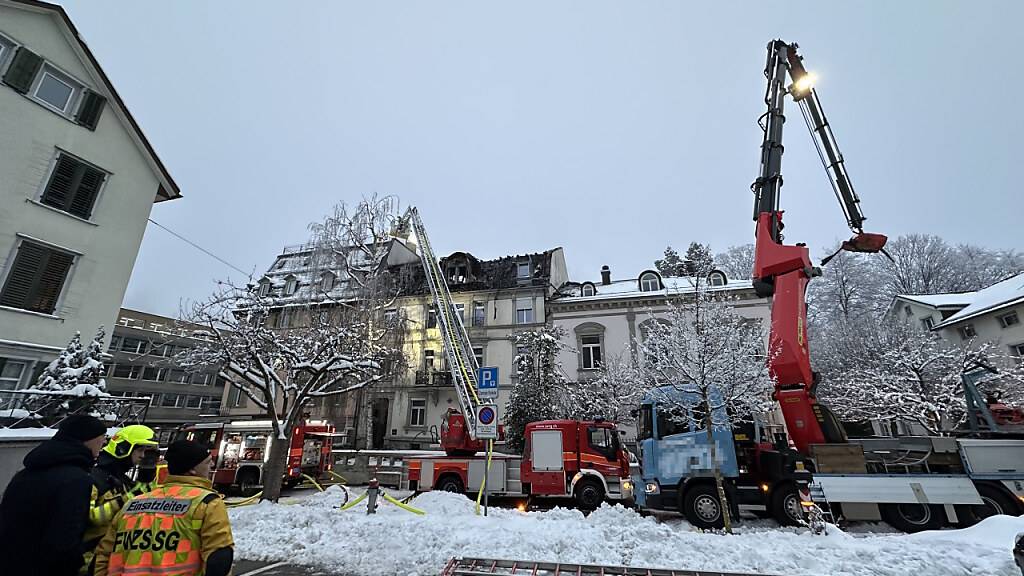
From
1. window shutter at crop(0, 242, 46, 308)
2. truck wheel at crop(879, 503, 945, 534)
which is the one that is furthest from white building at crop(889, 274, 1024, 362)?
window shutter at crop(0, 242, 46, 308)

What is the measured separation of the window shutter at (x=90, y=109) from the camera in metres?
14.3

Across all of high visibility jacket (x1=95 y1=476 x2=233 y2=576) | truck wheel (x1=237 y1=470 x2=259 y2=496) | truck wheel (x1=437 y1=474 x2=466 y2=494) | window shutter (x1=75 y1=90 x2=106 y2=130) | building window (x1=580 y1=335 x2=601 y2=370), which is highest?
window shutter (x1=75 y1=90 x2=106 y2=130)

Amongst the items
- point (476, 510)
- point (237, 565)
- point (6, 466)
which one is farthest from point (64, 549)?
point (476, 510)

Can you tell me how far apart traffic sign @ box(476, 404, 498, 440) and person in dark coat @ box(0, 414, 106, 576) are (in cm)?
742

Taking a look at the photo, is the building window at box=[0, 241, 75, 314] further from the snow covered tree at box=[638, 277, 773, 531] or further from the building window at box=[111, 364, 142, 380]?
the building window at box=[111, 364, 142, 380]

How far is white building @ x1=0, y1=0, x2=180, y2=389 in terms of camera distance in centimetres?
1238

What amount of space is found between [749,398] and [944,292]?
1365 inches

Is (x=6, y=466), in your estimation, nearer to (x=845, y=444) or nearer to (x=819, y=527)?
(x=819, y=527)

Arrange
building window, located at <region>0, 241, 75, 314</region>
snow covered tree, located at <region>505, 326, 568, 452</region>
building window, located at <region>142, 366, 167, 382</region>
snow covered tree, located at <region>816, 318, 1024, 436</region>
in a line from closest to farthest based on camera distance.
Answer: building window, located at <region>0, 241, 75, 314</region> → snow covered tree, located at <region>816, 318, 1024, 436</region> → snow covered tree, located at <region>505, 326, 568, 452</region> → building window, located at <region>142, 366, 167, 382</region>

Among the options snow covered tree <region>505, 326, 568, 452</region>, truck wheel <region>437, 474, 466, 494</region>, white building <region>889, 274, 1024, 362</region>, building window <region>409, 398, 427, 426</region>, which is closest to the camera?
truck wheel <region>437, 474, 466, 494</region>

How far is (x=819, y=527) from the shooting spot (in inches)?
309

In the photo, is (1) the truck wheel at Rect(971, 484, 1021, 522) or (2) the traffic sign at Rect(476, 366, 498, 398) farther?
(2) the traffic sign at Rect(476, 366, 498, 398)

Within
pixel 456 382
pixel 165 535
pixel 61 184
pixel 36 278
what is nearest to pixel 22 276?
pixel 36 278

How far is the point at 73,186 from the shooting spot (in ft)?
45.6
